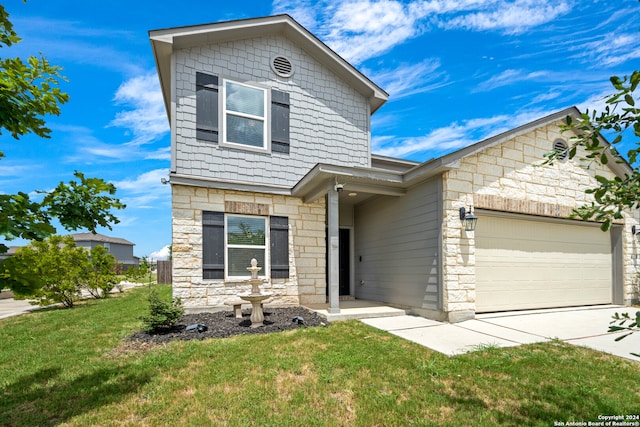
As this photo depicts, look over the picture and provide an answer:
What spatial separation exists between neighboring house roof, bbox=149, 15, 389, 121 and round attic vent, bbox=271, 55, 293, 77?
682mm

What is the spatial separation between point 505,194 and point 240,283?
6.59m

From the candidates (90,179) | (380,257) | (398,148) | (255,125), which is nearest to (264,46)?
(255,125)

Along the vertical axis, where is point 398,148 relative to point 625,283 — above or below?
above

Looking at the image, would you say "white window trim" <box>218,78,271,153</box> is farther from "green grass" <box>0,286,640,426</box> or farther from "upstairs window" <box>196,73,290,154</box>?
"green grass" <box>0,286,640,426</box>

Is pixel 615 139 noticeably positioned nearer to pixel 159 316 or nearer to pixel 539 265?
pixel 159 316

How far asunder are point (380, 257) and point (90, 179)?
7261 millimetres

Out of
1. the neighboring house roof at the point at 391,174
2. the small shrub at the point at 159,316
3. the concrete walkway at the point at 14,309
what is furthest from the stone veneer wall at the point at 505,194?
the concrete walkway at the point at 14,309

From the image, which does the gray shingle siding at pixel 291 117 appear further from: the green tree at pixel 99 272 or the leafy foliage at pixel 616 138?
the leafy foliage at pixel 616 138

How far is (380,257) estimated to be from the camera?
29.9ft

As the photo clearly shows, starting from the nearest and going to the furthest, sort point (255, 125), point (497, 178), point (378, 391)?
point (378, 391) → point (497, 178) → point (255, 125)

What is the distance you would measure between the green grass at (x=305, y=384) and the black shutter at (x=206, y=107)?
481 centimetres

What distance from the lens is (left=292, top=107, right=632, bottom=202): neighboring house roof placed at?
6855 millimetres

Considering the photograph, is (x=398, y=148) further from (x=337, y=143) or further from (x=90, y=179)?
(x=90, y=179)

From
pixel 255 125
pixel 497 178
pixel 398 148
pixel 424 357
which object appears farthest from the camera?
pixel 398 148
